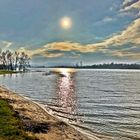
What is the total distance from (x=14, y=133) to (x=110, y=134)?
35.2ft

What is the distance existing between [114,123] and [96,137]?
7238 mm

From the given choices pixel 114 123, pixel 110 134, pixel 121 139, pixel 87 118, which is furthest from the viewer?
pixel 87 118

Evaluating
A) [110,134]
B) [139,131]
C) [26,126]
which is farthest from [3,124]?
[139,131]

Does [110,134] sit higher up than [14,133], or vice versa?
[14,133]

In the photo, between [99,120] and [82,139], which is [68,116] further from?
[82,139]

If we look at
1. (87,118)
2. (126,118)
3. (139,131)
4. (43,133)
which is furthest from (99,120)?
(43,133)

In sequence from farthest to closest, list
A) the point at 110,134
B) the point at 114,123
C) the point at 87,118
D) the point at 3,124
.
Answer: the point at 87,118, the point at 114,123, the point at 110,134, the point at 3,124

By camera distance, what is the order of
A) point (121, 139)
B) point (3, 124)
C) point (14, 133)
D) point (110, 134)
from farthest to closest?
point (110, 134), point (121, 139), point (3, 124), point (14, 133)

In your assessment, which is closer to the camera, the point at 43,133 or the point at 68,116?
the point at 43,133

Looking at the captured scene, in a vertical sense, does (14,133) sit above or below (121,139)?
above

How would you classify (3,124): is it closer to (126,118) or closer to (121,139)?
(121,139)

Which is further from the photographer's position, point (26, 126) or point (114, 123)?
point (114, 123)

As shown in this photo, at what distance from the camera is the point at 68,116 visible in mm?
36594

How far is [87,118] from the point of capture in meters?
34.8
